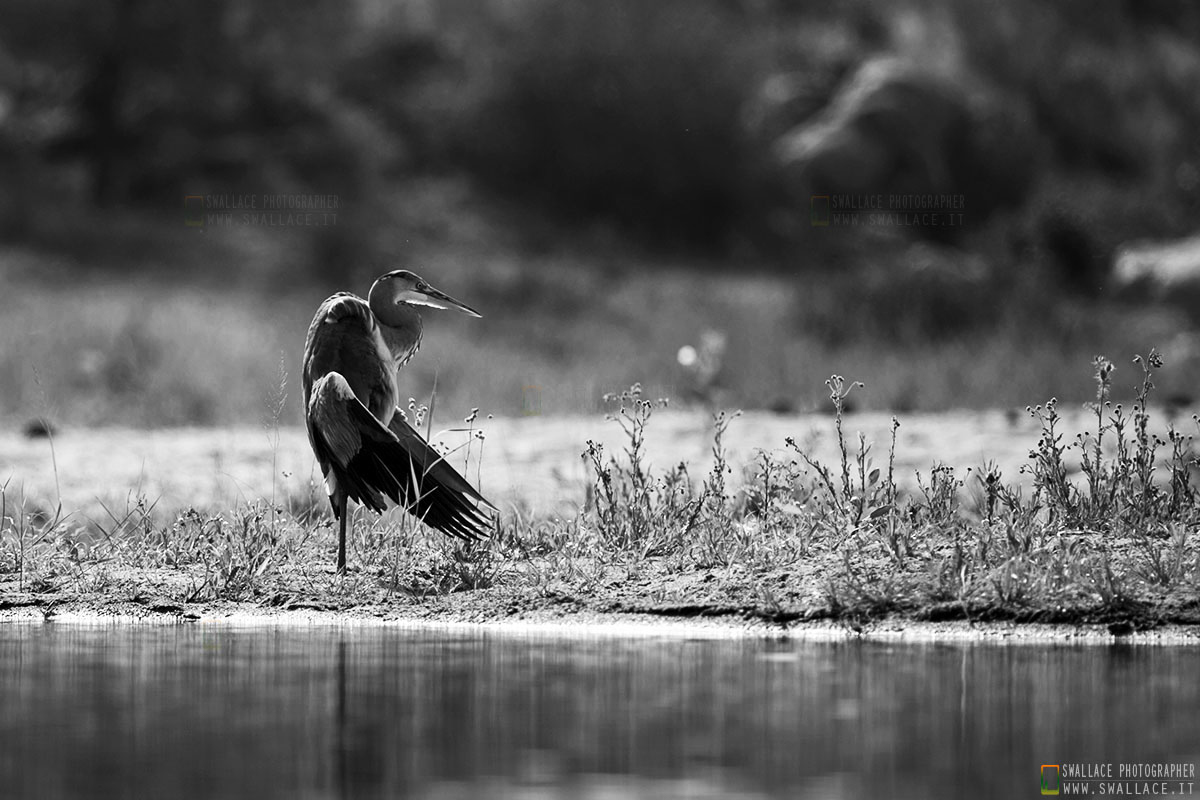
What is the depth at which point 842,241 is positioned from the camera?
81.1ft

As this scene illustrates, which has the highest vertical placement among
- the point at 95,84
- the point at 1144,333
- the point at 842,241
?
the point at 95,84

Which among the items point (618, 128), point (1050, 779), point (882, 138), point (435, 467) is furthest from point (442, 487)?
point (618, 128)

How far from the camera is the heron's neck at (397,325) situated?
24.0ft

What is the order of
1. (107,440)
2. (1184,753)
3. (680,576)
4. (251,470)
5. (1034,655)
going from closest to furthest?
(1184,753) < (1034,655) < (680,576) < (251,470) < (107,440)

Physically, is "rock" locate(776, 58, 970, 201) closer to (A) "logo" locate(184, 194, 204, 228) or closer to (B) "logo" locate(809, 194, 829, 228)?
(B) "logo" locate(809, 194, 829, 228)

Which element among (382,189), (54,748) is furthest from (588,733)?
(382,189)

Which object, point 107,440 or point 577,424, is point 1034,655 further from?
point 107,440

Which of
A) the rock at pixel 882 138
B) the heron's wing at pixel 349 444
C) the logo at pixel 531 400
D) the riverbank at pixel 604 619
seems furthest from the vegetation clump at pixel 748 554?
the rock at pixel 882 138

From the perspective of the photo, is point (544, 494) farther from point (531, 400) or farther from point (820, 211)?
point (820, 211)

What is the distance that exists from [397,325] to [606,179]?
22026mm

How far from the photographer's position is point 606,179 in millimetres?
29094

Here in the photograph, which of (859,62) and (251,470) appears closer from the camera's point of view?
(251,470)

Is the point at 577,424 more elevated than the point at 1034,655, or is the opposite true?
the point at 577,424

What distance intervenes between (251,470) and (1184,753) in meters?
7.17
